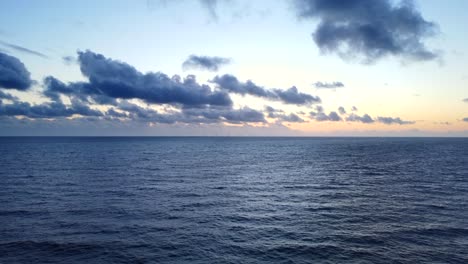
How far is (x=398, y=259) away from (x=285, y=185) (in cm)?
3822

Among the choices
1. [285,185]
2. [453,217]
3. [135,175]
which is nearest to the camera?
[453,217]

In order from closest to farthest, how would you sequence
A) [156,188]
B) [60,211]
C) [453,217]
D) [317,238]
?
[317,238]
[453,217]
[60,211]
[156,188]

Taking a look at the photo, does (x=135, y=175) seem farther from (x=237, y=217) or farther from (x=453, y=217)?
(x=453, y=217)

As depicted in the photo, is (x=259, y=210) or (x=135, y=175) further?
(x=135, y=175)

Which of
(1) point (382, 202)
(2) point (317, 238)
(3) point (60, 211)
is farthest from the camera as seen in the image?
(1) point (382, 202)

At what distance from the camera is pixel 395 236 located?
32.7 metres

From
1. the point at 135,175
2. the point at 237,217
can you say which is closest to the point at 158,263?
the point at 237,217

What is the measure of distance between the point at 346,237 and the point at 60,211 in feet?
119

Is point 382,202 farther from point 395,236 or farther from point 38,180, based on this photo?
point 38,180

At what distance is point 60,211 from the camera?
4181 cm

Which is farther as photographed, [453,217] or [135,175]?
[135,175]

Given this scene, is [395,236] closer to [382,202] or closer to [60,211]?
[382,202]

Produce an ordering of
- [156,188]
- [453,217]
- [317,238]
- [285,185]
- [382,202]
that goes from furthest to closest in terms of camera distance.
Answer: [285,185] → [156,188] → [382,202] → [453,217] → [317,238]

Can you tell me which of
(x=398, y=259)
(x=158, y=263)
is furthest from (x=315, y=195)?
(x=158, y=263)
